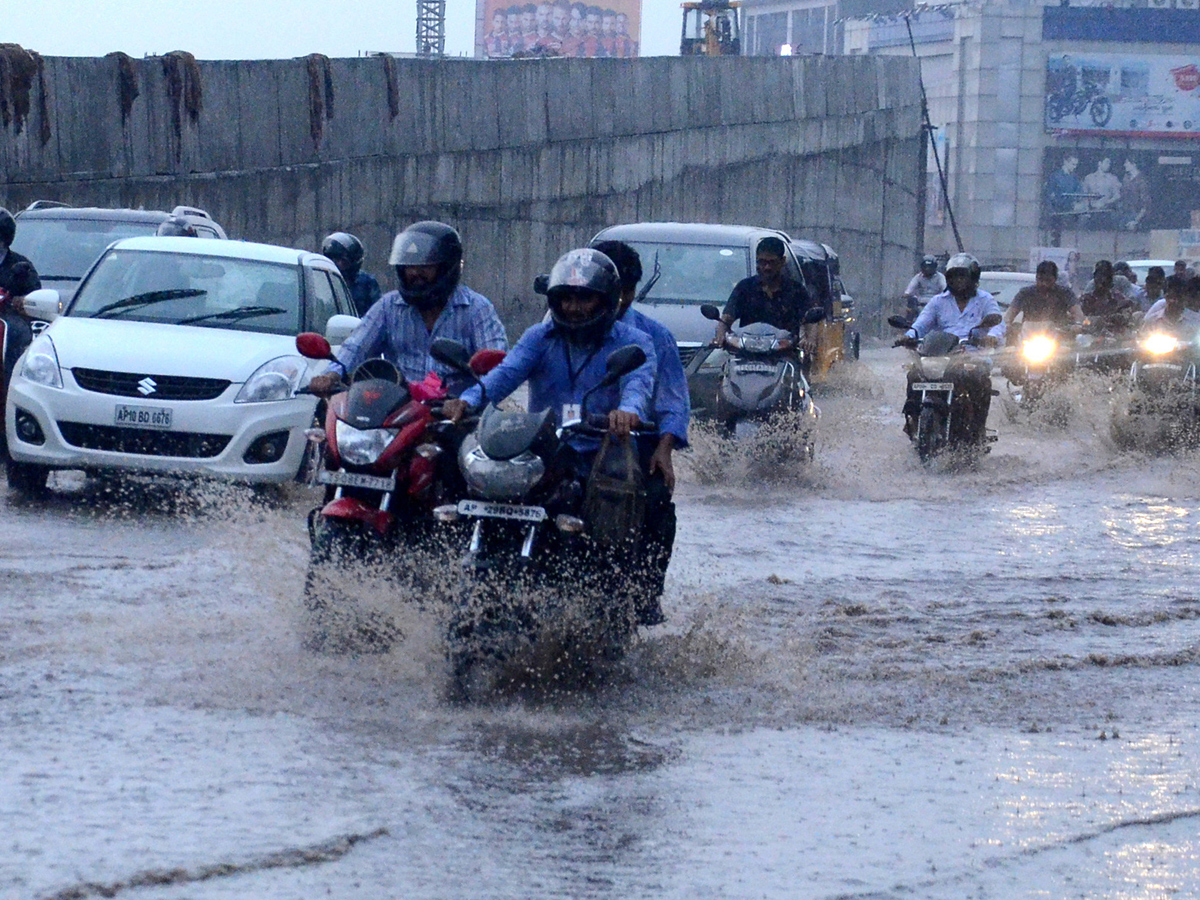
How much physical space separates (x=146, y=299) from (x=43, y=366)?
921 mm

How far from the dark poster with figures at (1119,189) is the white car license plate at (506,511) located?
9085 centimetres

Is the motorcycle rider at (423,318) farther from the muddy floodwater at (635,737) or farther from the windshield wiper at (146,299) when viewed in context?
the windshield wiper at (146,299)

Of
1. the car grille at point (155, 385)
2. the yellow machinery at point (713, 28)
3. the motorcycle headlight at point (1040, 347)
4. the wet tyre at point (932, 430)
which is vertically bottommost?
the wet tyre at point (932, 430)

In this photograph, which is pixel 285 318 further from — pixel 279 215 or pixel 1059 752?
pixel 279 215

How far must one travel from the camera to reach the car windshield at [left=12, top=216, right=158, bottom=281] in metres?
14.6

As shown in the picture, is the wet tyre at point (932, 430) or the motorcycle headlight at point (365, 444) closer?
the motorcycle headlight at point (365, 444)

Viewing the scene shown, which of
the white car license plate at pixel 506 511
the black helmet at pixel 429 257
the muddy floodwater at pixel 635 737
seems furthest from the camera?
the black helmet at pixel 429 257

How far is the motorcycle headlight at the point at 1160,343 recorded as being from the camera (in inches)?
626

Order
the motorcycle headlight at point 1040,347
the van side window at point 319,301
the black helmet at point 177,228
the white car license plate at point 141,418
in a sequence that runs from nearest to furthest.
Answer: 1. the white car license plate at point 141,418
2. the van side window at point 319,301
3. the black helmet at point 177,228
4. the motorcycle headlight at point 1040,347

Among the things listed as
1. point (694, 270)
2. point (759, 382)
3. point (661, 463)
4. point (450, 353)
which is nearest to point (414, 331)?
point (450, 353)

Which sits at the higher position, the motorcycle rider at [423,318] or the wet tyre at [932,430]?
the motorcycle rider at [423,318]

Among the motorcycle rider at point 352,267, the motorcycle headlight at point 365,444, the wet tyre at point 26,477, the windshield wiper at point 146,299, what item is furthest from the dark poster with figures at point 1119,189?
the motorcycle headlight at point 365,444

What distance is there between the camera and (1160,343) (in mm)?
A: 16031

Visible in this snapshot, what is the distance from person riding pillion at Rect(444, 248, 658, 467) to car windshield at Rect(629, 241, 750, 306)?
9.83 meters
